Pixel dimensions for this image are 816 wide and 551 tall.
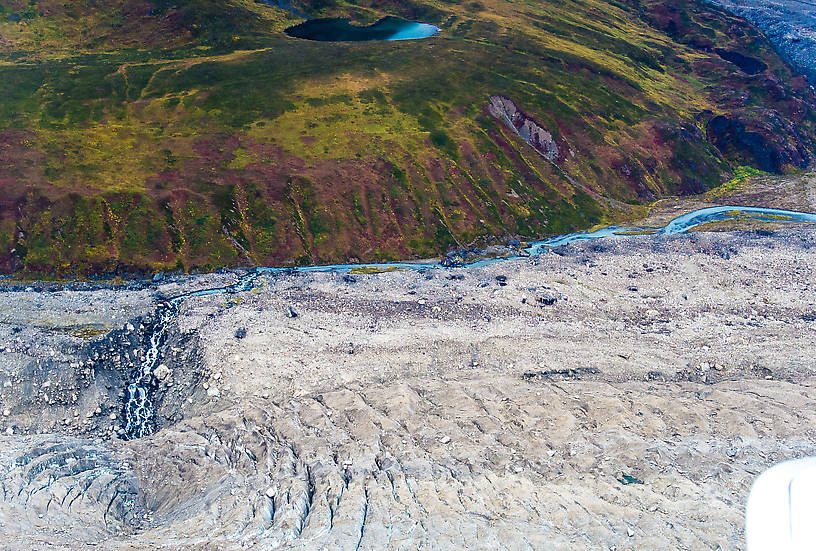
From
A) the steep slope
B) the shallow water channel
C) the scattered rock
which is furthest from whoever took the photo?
the steep slope

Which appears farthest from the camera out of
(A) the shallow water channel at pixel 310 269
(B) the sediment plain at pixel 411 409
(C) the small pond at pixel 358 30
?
(C) the small pond at pixel 358 30

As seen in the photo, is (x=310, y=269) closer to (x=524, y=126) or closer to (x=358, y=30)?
(x=524, y=126)

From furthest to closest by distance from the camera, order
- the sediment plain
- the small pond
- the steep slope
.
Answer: the small pond → the steep slope → the sediment plain

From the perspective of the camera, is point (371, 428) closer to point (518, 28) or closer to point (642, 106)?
point (642, 106)

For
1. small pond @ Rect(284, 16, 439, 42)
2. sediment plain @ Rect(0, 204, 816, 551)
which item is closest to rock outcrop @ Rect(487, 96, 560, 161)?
sediment plain @ Rect(0, 204, 816, 551)

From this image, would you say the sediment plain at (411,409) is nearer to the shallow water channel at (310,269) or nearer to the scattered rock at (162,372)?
the scattered rock at (162,372)

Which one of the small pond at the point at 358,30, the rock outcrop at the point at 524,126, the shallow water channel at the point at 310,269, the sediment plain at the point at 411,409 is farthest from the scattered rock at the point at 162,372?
the small pond at the point at 358,30

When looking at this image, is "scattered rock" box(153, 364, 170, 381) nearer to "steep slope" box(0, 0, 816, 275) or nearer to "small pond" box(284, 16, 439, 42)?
"steep slope" box(0, 0, 816, 275)
